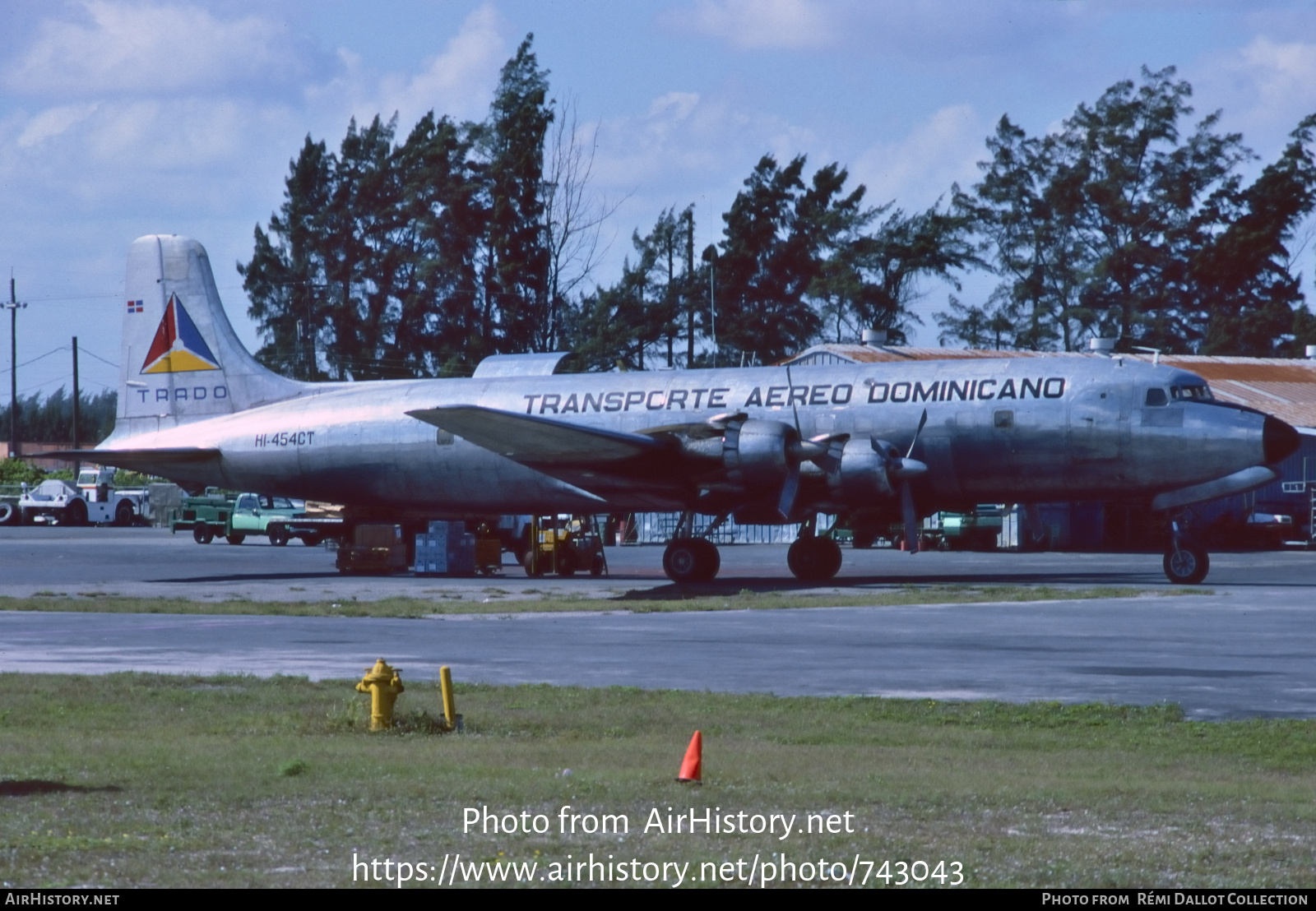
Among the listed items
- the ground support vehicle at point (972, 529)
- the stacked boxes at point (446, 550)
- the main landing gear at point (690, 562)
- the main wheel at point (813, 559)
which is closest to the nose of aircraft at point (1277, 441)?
the main wheel at point (813, 559)

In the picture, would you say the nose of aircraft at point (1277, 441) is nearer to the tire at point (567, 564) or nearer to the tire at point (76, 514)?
the tire at point (567, 564)

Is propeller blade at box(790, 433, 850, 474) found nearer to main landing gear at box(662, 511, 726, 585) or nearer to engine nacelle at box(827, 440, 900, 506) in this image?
engine nacelle at box(827, 440, 900, 506)

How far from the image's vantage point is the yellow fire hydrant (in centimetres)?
1262

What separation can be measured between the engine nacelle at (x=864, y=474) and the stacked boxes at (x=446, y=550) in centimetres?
1045

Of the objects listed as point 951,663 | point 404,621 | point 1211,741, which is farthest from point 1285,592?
point 1211,741

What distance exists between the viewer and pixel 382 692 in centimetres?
1264

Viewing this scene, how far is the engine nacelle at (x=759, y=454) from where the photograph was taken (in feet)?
105

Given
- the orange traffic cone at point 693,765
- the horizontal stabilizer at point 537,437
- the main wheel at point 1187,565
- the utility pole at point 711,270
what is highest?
the utility pole at point 711,270

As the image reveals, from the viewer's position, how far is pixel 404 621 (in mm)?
23859

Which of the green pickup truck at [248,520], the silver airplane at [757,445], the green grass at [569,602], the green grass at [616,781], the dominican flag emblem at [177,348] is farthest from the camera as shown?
the green pickup truck at [248,520]

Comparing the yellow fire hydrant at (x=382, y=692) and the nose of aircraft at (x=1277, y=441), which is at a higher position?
the nose of aircraft at (x=1277, y=441)

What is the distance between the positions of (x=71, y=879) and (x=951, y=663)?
1235 centimetres

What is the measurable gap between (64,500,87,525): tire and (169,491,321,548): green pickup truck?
20684mm
